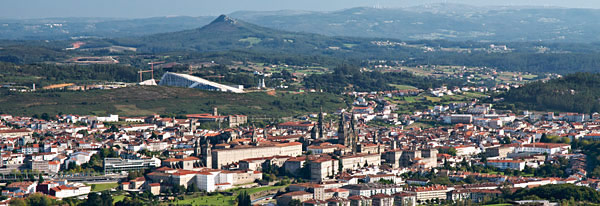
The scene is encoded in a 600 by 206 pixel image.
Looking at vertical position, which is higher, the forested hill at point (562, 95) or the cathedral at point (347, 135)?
the cathedral at point (347, 135)

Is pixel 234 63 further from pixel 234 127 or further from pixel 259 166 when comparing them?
pixel 259 166

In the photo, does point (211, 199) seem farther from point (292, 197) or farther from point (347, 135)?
point (347, 135)

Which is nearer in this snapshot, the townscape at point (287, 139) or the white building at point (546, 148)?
the townscape at point (287, 139)

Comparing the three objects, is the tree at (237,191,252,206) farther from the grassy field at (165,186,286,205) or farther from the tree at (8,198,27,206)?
the tree at (8,198,27,206)

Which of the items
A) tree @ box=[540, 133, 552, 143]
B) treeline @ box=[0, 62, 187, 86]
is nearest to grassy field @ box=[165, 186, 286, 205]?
tree @ box=[540, 133, 552, 143]

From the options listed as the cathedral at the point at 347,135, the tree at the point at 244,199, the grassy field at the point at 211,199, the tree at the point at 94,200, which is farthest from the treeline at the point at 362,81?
the tree at the point at 94,200

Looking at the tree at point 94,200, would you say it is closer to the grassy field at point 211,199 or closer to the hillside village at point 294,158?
the hillside village at point 294,158
